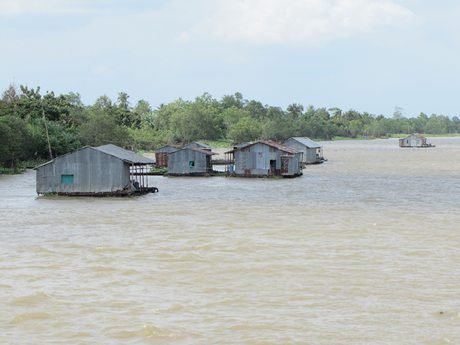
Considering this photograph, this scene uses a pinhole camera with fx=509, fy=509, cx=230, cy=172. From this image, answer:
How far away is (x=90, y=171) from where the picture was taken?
26.4 meters

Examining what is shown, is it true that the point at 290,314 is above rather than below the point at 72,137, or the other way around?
below

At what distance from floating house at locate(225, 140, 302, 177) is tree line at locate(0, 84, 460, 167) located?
18202mm

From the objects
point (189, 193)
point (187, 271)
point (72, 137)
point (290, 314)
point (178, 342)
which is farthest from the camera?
point (72, 137)

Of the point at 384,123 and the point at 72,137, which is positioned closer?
the point at 72,137

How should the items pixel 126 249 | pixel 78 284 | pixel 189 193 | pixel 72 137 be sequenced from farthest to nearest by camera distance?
pixel 72 137
pixel 189 193
pixel 126 249
pixel 78 284

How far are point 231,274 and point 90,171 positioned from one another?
647 inches

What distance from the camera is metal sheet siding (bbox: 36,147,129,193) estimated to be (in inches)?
1035

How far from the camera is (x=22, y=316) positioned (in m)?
9.24

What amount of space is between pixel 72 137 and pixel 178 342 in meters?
46.3

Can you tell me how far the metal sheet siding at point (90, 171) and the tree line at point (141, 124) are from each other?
15027mm

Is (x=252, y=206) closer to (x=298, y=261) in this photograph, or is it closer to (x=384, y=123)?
(x=298, y=261)

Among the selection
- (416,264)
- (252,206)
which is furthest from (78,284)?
(252,206)

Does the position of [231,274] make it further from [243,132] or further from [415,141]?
[415,141]

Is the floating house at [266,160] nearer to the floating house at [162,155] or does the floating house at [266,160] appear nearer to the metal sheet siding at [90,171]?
the floating house at [162,155]
